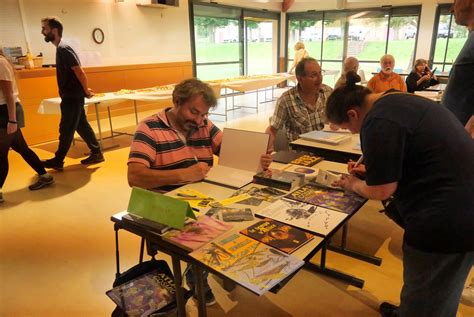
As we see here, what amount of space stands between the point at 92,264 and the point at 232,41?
327 inches

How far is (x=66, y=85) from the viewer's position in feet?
12.2

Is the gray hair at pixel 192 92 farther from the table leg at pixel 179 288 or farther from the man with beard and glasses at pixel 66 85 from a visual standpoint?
the man with beard and glasses at pixel 66 85

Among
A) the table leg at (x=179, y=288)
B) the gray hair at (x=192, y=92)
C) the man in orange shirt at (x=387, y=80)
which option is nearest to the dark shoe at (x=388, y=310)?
the table leg at (x=179, y=288)

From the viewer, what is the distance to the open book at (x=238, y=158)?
166cm

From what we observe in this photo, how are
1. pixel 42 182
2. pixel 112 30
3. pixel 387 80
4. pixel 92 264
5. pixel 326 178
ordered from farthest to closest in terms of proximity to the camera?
pixel 112 30
pixel 387 80
pixel 42 182
pixel 92 264
pixel 326 178

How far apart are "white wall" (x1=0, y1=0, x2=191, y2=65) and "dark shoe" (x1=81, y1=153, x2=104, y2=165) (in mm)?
2314

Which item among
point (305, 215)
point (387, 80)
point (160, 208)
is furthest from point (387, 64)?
point (160, 208)

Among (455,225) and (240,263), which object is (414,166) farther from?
(240,263)

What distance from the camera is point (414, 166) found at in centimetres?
103

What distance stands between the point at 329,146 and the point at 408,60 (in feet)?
28.0

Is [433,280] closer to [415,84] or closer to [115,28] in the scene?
[415,84]

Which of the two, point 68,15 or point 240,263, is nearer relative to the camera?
point 240,263

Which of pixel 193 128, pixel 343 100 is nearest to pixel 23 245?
pixel 193 128

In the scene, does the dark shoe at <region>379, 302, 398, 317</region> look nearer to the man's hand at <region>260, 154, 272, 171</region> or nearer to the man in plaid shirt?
the man's hand at <region>260, 154, 272, 171</region>
